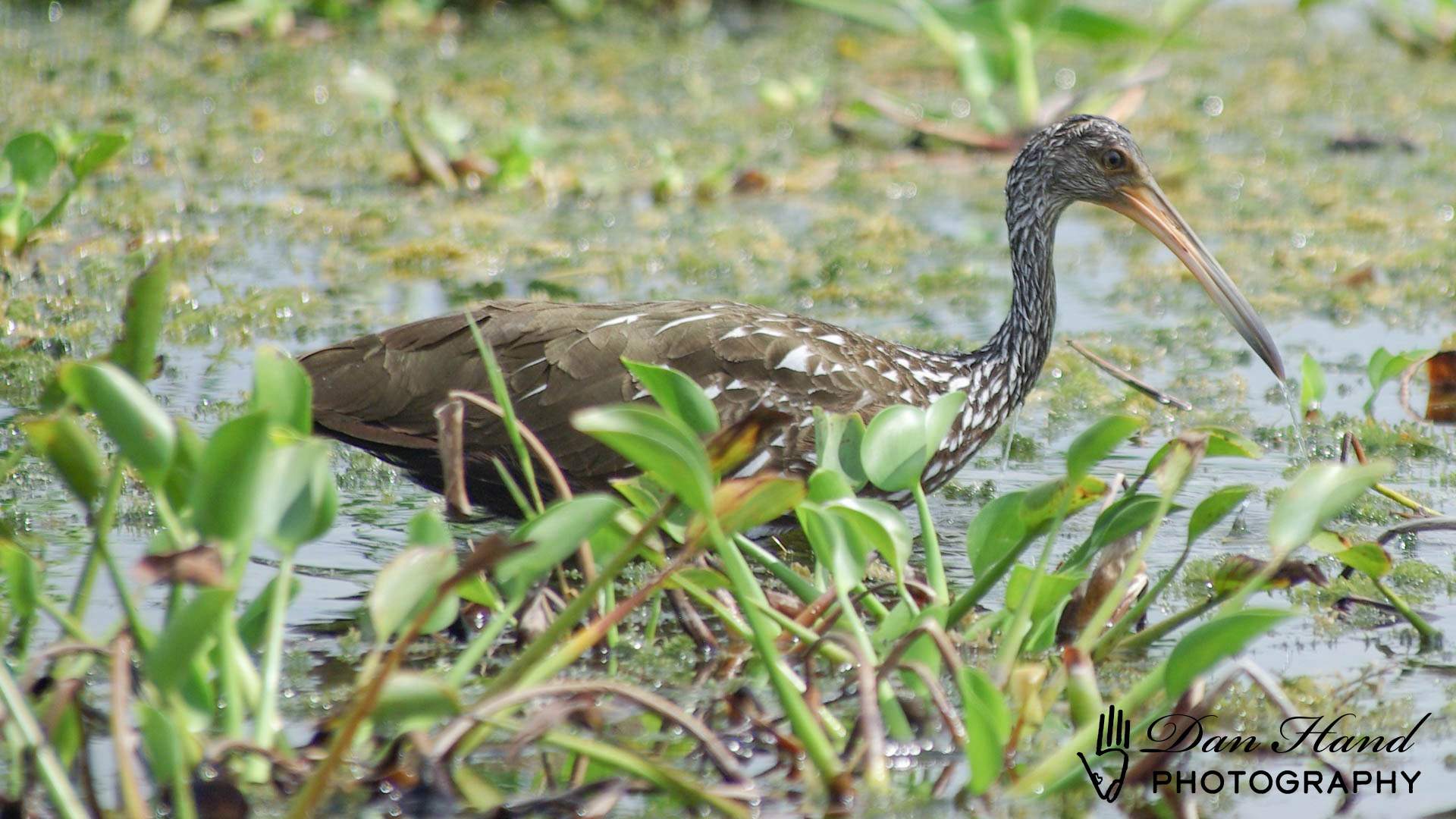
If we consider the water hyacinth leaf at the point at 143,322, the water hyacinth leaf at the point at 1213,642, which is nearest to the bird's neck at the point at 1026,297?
the water hyacinth leaf at the point at 1213,642

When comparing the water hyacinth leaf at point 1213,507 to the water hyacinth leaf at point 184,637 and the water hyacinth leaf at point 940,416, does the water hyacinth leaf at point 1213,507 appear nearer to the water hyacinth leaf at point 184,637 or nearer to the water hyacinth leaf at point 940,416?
the water hyacinth leaf at point 940,416

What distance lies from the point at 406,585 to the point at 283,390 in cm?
55

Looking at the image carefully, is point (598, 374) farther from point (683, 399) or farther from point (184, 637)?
point (184, 637)

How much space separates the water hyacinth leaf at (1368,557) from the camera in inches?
162

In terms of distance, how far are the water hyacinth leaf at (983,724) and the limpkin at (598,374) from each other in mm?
1840

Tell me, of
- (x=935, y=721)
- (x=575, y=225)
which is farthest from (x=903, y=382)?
(x=575, y=225)

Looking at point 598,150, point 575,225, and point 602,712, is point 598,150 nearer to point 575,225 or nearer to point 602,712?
point 575,225

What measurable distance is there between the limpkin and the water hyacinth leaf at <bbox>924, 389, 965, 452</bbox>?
96cm

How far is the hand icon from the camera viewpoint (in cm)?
340

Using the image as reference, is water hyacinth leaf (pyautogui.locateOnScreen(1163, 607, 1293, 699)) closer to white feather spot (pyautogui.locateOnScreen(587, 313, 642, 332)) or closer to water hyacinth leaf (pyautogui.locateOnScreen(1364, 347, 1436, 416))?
white feather spot (pyautogui.locateOnScreen(587, 313, 642, 332))

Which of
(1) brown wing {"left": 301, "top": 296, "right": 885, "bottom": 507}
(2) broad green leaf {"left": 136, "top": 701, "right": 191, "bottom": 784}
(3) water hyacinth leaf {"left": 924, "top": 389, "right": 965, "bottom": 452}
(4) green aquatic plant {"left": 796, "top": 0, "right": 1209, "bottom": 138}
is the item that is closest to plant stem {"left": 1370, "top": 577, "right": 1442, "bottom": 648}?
(3) water hyacinth leaf {"left": 924, "top": 389, "right": 965, "bottom": 452}

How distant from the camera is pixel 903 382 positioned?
17.6 feet

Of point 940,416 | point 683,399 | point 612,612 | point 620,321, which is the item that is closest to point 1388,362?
point 940,416

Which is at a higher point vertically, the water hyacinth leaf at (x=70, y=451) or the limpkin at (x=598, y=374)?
the limpkin at (x=598, y=374)
